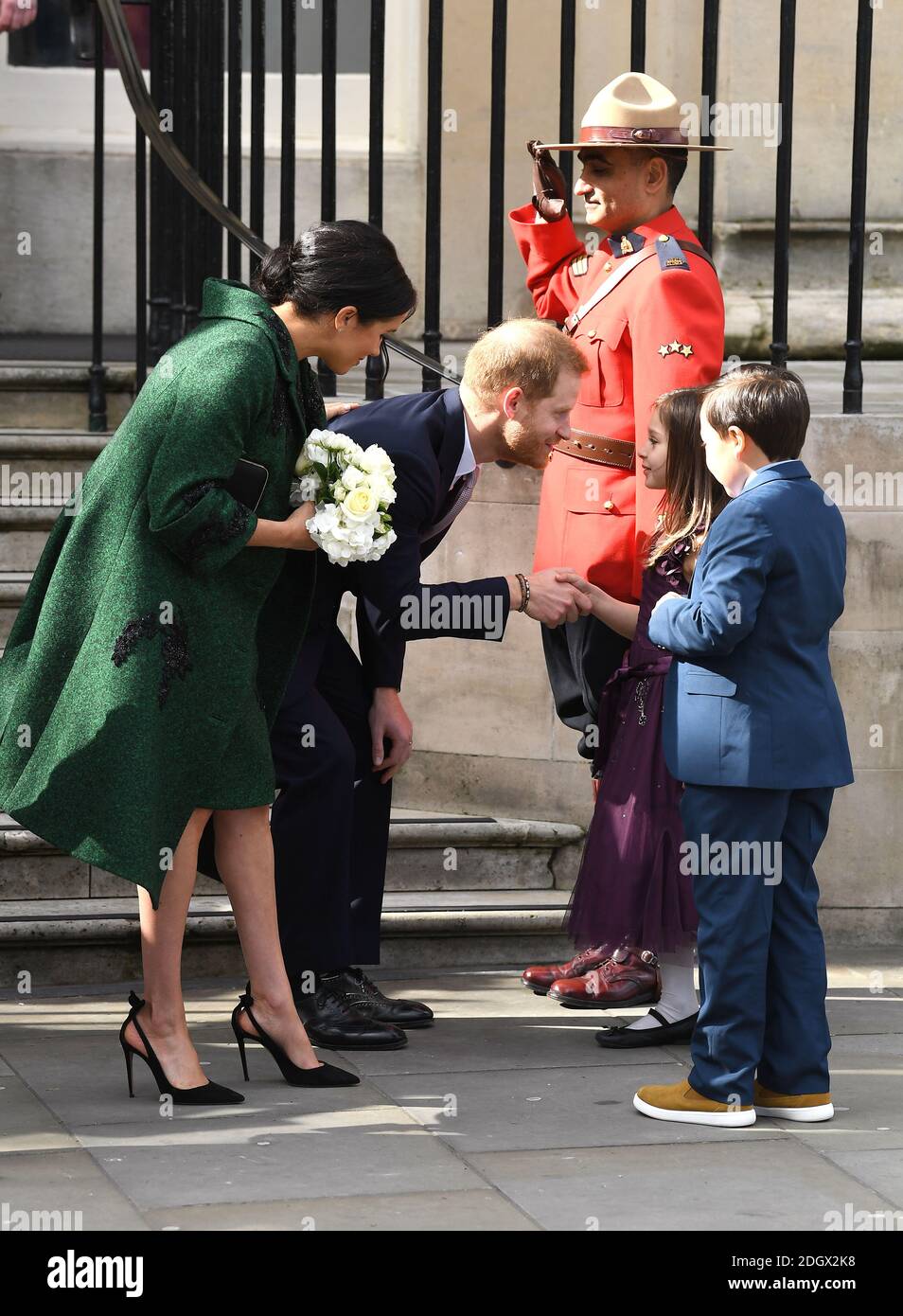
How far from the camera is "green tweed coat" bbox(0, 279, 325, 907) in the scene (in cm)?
386

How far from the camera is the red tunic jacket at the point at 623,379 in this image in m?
4.57

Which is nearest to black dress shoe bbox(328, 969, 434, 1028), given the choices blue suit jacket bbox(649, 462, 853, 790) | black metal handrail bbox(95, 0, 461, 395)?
blue suit jacket bbox(649, 462, 853, 790)

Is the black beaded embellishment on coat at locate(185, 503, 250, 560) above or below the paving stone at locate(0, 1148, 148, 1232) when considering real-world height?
above

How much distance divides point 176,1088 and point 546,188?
7.92ft

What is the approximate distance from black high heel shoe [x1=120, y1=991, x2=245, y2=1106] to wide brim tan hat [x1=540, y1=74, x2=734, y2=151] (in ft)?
7.33

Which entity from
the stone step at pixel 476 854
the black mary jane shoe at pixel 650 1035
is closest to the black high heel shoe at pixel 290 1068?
the black mary jane shoe at pixel 650 1035

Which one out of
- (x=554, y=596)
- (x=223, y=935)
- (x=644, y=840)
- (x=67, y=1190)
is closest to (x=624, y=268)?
(x=554, y=596)

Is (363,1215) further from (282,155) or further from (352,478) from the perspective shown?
(282,155)

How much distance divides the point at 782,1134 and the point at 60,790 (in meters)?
1.54

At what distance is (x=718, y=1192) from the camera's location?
3.56 metres

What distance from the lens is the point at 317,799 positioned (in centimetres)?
441

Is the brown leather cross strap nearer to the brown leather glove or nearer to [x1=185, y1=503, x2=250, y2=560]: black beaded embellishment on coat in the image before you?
the brown leather glove

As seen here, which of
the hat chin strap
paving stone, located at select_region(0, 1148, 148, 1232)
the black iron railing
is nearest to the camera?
paving stone, located at select_region(0, 1148, 148, 1232)

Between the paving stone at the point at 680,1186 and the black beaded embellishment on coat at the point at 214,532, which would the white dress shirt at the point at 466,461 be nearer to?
the black beaded embellishment on coat at the point at 214,532
